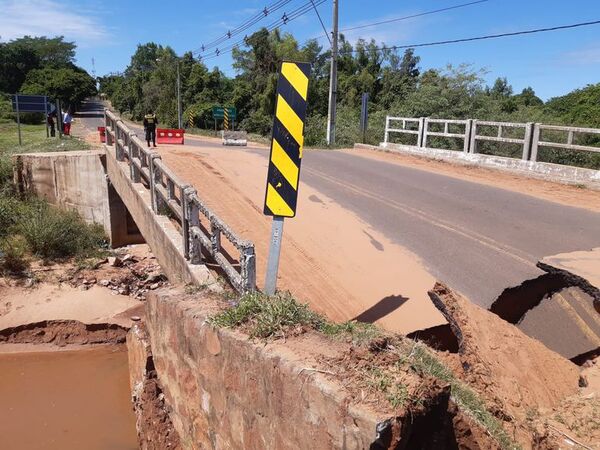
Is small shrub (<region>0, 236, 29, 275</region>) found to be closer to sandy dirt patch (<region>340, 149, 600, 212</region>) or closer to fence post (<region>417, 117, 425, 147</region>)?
sandy dirt patch (<region>340, 149, 600, 212</region>)

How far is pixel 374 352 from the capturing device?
10.7 feet

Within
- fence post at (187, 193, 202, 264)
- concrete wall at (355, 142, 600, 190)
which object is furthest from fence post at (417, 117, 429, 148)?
fence post at (187, 193, 202, 264)

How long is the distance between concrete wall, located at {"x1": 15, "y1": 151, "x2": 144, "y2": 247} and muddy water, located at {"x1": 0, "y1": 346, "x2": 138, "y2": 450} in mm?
5278

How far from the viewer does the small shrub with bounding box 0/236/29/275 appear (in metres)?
12.9

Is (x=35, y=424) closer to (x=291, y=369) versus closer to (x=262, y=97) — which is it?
(x=291, y=369)

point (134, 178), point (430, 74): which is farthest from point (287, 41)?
point (134, 178)

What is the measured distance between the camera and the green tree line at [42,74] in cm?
6325

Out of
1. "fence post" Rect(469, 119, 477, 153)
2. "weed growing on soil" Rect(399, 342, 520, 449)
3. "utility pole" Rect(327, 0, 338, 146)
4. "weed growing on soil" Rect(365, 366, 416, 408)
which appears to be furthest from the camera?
"utility pole" Rect(327, 0, 338, 146)

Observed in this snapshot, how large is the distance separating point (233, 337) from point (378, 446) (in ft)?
4.97

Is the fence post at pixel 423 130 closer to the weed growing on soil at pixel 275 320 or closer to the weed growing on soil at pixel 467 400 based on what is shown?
the weed growing on soil at pixel 275 320

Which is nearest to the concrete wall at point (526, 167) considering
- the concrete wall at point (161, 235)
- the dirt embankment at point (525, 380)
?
the dirt embankment at point (525, 380)

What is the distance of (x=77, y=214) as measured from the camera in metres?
15.3

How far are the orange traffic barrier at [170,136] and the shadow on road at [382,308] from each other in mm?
20446

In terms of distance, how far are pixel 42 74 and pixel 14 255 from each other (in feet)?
217
